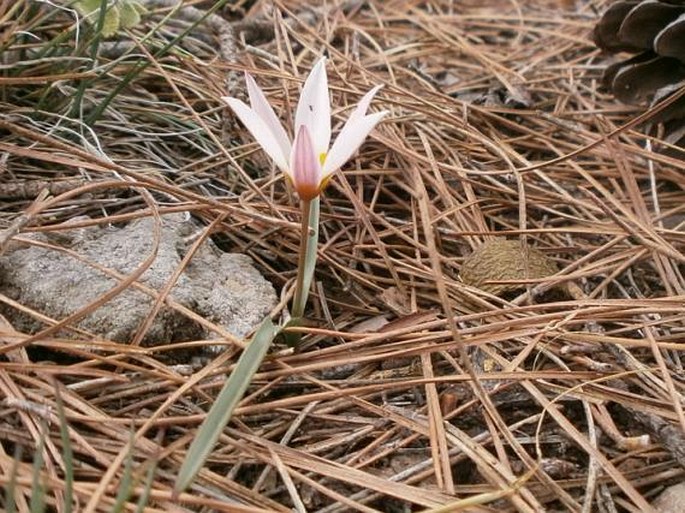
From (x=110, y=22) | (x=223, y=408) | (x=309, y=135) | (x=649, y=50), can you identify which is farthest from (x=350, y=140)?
(x=649, y=50)

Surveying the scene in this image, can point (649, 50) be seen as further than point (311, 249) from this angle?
Yes

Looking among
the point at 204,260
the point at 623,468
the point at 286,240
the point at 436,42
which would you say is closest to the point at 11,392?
the point at 204,260

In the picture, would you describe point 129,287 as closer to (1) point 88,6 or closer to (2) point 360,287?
(2) point 360,287

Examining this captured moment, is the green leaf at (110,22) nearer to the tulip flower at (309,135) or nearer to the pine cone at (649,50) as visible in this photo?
the tulip flower at (309,135)

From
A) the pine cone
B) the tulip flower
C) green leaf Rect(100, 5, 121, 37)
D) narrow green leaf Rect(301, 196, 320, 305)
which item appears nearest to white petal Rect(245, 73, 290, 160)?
the tulip flower

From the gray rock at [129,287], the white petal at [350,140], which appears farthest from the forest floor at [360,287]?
the white petal at [350,140]

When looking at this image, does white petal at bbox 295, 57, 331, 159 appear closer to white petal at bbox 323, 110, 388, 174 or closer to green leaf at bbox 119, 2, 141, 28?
white petal at bbox 323, 110, 388, 174
